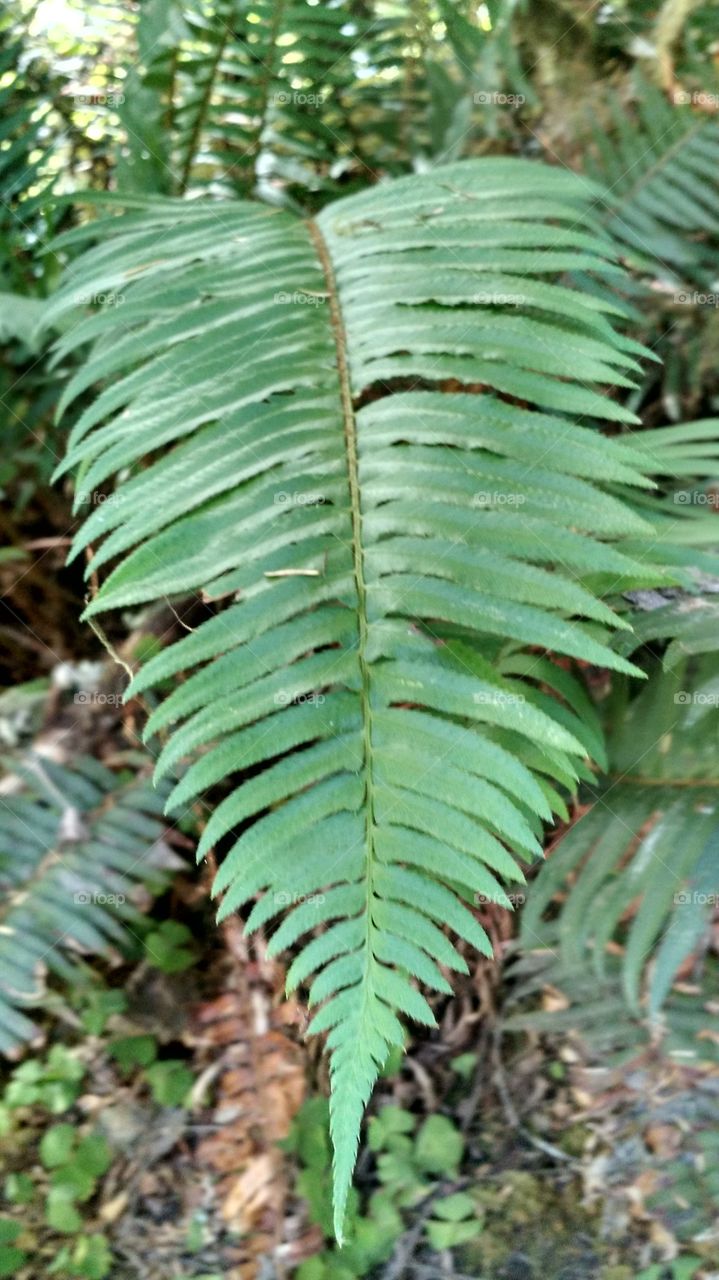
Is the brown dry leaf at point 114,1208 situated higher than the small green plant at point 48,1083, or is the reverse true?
the small green plant at point 48,1083

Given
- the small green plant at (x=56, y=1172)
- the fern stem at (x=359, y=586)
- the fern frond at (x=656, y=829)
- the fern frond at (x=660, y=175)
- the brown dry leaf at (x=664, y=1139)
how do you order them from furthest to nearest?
the fern frond at (x=660, y=175)
the small green plant at (x=56, y=1172)
the brown dry leaf at (x=664, y=1139)
the fern frond at (x=656, y=829)
the fern stem at (x=359, y=586)

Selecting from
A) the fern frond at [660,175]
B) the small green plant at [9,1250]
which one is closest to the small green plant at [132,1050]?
the small green plant at [9,1250]

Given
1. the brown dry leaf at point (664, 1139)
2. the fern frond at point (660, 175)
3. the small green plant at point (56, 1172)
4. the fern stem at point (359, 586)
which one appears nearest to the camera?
the fern stem at point (359, 586)

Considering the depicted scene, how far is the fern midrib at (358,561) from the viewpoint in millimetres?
692

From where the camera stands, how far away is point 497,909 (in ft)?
3.97

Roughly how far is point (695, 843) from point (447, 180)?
805mm

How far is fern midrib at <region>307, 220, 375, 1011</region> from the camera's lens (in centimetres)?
69

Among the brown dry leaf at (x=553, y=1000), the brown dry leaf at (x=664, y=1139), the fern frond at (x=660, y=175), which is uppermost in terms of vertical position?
the fern frond at (x=660, y=175)

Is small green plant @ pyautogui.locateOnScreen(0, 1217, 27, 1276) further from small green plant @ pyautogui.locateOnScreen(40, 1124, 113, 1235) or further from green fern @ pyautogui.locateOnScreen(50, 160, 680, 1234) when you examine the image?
green fern @ pyautogui.locateOnScreen(50, 160, 680, 1234)

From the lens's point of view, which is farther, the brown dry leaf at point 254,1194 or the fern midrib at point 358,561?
the brown dry leaf at point 254,1194

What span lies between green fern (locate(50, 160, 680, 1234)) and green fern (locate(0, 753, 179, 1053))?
50cm

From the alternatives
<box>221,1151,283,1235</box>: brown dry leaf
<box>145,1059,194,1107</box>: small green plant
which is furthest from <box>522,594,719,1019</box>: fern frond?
<box>145,1059,194,1107</box>: small green plant

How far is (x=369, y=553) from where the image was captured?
0.81m

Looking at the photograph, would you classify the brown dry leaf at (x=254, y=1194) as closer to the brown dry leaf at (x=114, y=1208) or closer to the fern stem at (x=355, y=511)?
the brown dry leaf at (x=114, y=1208)
